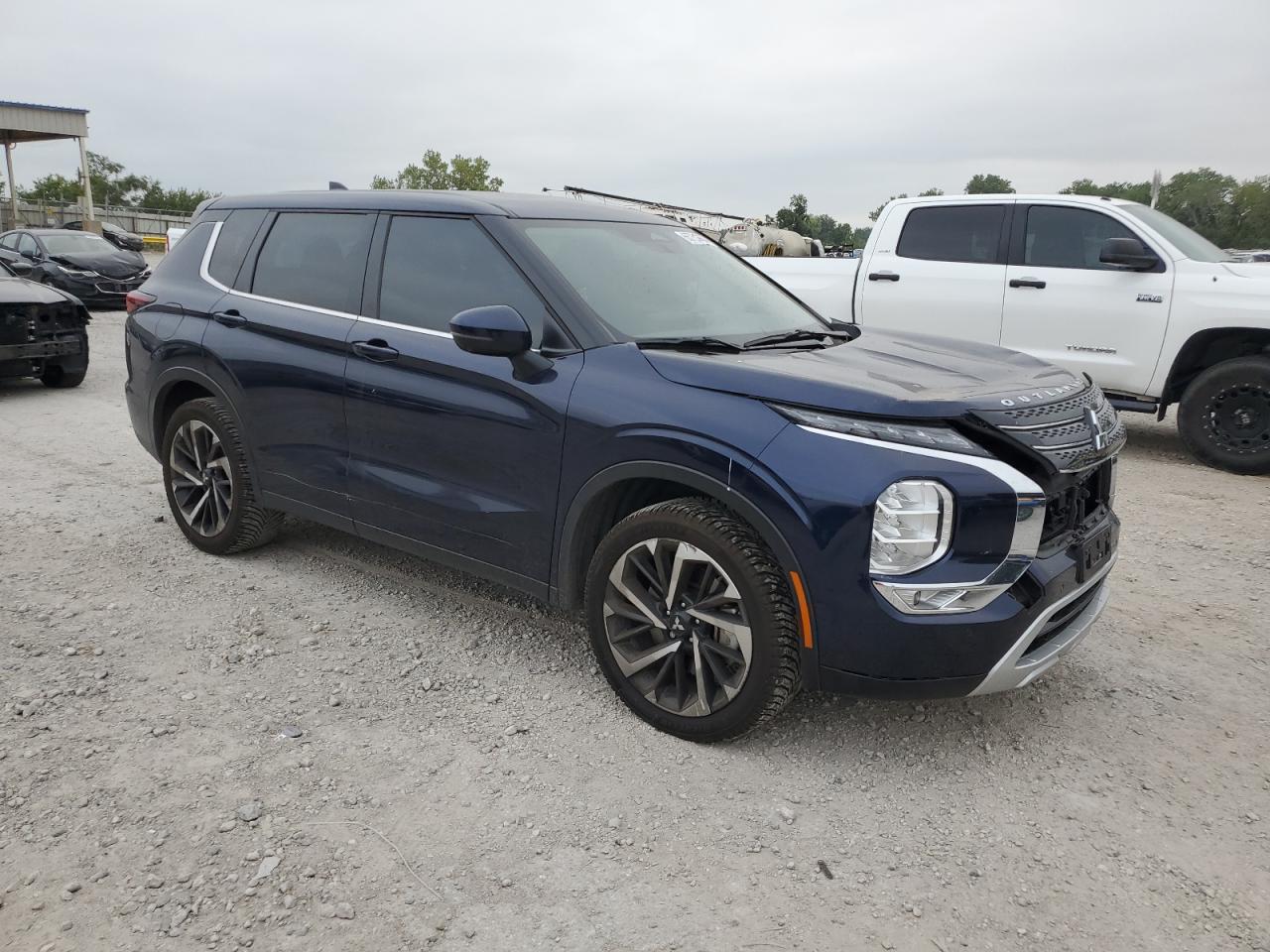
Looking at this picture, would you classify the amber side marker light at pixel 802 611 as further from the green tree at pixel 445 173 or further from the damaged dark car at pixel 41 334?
the green tree at pixel 445 173

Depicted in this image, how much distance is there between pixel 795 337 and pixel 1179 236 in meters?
5.47

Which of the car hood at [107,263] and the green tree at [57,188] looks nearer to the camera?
the car hood at [107,263]

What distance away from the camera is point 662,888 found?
2.61 meters

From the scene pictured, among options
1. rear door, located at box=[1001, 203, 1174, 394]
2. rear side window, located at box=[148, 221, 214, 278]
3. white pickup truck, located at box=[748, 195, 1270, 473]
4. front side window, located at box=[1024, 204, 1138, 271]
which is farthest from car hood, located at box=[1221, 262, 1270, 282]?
rear side window, located at box=[148, 221, 214, 278]

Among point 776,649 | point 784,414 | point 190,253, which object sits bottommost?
point 776,649

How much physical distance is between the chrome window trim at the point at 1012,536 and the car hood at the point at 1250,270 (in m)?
5.58

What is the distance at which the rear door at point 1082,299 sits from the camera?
7473mm

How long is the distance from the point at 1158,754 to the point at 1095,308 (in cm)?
519

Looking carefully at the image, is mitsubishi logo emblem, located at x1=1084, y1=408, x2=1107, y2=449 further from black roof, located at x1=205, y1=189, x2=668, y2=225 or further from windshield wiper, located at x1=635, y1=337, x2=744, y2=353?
black roof, located at x1=205, y1=189, x2=668, y2=225

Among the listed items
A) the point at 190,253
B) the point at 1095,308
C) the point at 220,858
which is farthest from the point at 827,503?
the point at 1095,308

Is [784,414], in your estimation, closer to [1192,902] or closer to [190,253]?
[1192,902]

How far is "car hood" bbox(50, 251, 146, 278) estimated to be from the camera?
17.2 m

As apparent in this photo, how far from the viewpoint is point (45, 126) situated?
1486 inches

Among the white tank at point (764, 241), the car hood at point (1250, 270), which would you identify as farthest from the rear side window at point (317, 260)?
the white tank at point (764, 241)
